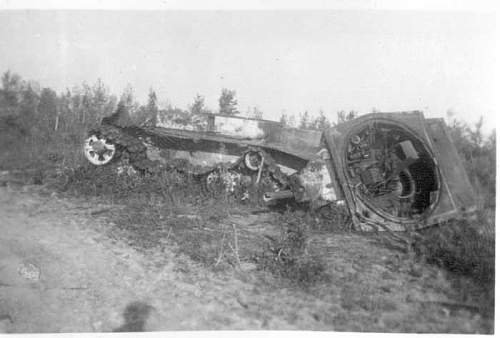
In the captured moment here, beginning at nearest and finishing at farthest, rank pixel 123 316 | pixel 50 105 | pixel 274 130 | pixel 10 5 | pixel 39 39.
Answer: pixel 123 316, pixel 10 5, pixel 39 39, pixel 274 130, pixel 50 105

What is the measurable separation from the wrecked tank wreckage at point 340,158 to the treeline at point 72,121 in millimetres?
508

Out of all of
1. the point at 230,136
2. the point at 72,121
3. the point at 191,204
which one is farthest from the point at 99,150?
the point at 72,121

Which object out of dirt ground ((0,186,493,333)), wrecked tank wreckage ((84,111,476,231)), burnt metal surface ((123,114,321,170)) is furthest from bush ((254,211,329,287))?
burnt metal surface ((123,114,321,170))

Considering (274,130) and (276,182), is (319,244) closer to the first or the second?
(276,182)

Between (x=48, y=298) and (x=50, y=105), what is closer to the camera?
(x=48, y=298)

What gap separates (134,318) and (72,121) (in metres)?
8.95

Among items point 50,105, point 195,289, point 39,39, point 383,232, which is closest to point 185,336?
point 195,289

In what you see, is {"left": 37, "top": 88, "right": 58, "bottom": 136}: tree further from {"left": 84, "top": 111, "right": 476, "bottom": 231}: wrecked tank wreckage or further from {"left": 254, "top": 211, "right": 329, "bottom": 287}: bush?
{"left": 254, "top": 211, "right": 329, "bottom": 287}: bush

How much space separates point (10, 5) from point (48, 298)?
13.5ft

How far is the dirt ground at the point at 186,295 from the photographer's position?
11.8 ft

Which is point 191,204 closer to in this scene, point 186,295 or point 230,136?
point 230,136

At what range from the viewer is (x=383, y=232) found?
229 inches

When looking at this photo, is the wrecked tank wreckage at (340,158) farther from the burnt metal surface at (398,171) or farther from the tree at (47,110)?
the tree at (47,110)

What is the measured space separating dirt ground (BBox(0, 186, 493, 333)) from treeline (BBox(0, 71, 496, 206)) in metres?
2.33
